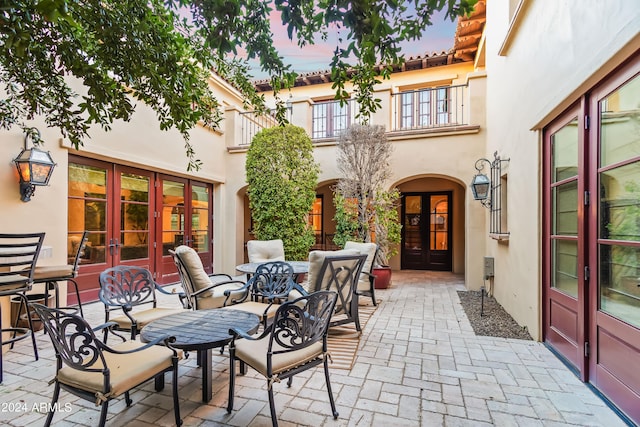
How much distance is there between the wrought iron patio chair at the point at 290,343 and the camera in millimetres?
1958

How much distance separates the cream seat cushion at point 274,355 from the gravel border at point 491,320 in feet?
8.03

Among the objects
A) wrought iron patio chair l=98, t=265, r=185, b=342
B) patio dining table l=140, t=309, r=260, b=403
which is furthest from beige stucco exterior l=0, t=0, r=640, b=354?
patio dining table l=140, t=309, r=260, b=403

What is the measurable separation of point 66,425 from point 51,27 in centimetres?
241

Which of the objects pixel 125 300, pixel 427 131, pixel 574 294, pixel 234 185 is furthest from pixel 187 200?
pixel 574 294

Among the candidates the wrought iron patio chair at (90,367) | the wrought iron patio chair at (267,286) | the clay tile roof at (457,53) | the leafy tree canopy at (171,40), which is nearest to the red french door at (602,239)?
the leafy tree canopy at (171,40)

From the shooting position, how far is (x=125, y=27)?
2.01m

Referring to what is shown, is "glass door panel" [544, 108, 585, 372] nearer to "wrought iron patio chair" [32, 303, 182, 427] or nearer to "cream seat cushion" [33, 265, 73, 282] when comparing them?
"wrought iron patio chair" [32, 303, 182, 427]

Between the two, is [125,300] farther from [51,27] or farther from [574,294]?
[574,294]

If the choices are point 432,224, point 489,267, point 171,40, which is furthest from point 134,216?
point 432,224

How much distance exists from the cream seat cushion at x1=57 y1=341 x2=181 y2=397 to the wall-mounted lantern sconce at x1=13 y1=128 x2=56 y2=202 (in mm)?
3103

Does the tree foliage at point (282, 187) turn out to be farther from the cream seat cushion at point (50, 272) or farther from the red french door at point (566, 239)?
the red french door at point (566, 239)

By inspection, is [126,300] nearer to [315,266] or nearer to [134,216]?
[315,266]

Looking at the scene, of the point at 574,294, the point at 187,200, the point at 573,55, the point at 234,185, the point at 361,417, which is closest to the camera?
the point at 361,417

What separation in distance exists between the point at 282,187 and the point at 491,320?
430cm
